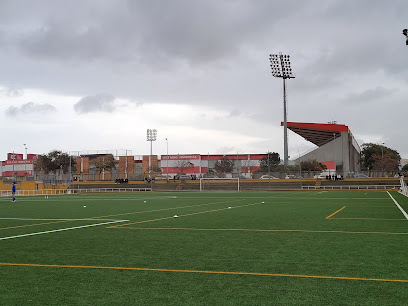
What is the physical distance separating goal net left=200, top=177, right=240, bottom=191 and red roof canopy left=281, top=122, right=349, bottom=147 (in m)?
22.8

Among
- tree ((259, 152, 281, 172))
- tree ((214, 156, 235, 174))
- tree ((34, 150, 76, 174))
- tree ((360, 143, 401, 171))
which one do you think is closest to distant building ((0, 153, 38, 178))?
tree ((34, 150, 76, 174))

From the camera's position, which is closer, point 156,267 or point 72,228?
point 156,267

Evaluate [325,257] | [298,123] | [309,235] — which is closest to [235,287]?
[325,257]

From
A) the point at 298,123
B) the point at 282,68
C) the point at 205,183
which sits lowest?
the point at 205,183

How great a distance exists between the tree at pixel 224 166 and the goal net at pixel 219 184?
48.7 metres

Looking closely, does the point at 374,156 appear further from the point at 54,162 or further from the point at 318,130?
the point at 54,162

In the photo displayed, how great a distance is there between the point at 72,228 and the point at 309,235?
294 inches

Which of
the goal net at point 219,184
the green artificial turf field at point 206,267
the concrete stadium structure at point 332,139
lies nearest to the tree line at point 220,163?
the concrete stadium structure at point 332,139

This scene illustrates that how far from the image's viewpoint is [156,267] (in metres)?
7.48

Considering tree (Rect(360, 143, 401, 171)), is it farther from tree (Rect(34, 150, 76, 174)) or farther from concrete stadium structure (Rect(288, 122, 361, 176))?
tree (Rect(34, 150, 76, 174))

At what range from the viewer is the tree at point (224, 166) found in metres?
129

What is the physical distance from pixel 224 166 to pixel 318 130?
4063 cm

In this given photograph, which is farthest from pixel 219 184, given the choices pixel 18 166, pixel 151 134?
pixel 18 166

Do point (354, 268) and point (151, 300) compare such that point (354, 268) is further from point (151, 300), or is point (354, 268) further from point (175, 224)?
point (175, 224)
